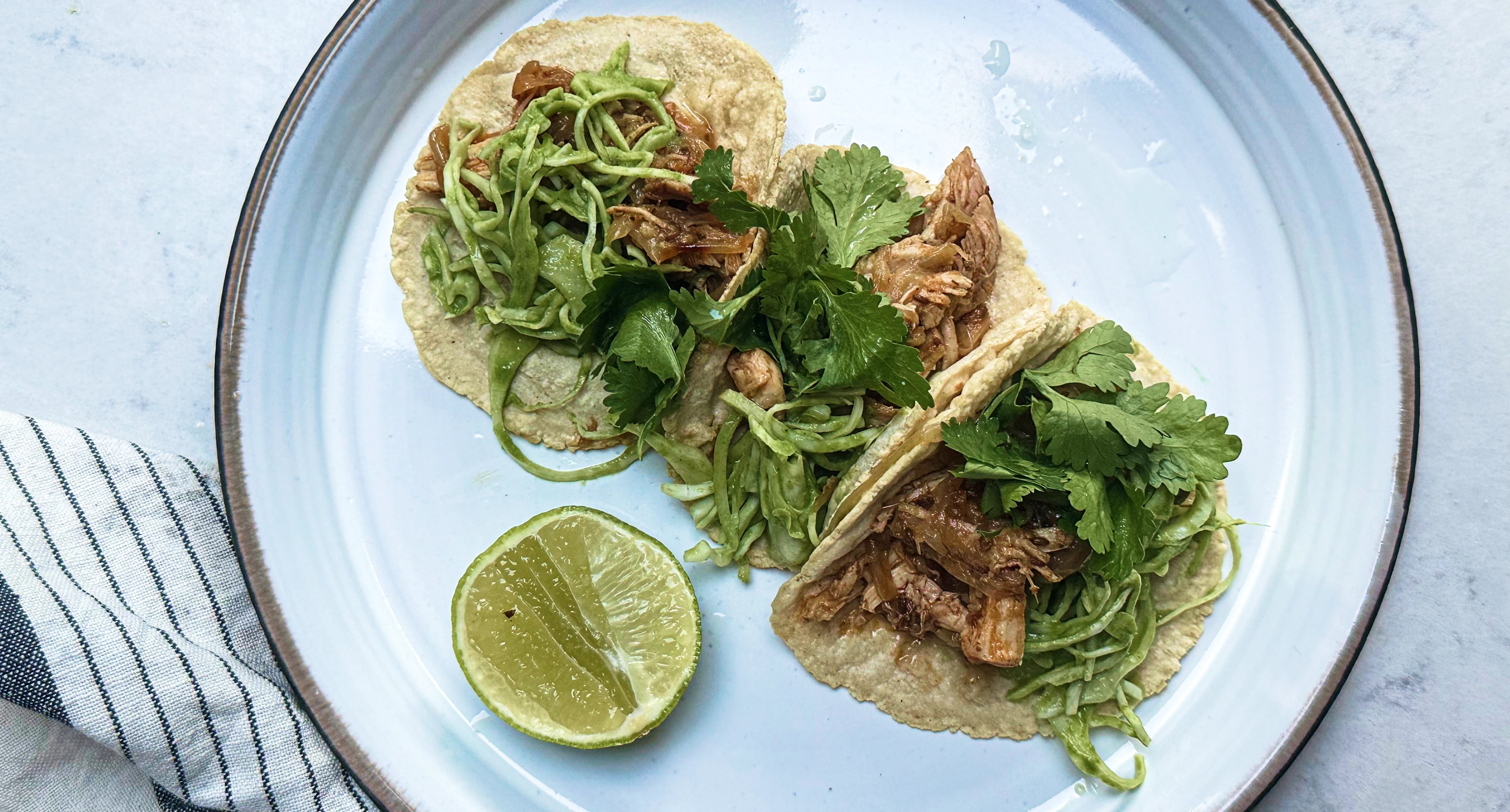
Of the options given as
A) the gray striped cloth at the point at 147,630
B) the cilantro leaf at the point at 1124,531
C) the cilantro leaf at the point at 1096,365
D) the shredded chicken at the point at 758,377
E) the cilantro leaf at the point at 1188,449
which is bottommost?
the gray striped cloth at the point at 147,630

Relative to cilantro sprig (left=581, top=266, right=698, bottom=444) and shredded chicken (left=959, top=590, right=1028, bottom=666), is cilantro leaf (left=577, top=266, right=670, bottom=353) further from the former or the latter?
shredded chicken (left=959, top=590, right=1028, bottom=666)

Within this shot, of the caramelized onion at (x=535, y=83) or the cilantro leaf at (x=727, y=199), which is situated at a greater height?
the caramelized onion at (x=535, y=83)

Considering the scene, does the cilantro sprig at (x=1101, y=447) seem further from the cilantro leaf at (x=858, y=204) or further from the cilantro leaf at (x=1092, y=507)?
the cilantro leaf at (x=858, y=204)

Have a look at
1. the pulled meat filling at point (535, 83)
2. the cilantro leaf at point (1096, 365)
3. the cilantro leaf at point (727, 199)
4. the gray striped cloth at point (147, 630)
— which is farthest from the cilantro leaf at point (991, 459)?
the gray striped cloth at point (147, 630)

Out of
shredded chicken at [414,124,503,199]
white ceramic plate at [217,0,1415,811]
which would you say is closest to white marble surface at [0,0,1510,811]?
white ceramic plate at [217,0,1415,811]

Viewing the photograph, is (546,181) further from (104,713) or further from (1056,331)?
(104,713)
